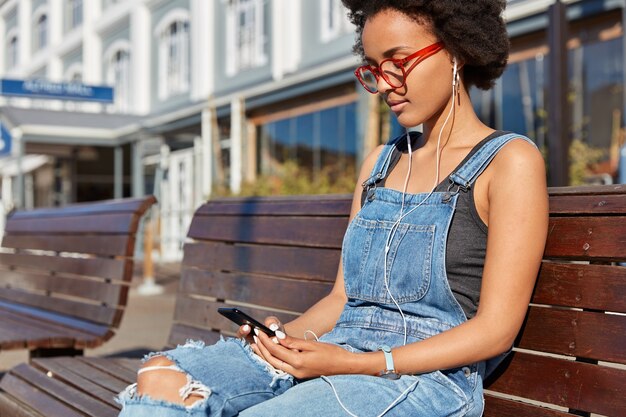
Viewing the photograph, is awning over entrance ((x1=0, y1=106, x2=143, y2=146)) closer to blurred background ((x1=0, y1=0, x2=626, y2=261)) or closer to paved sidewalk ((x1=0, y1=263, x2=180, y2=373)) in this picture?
blurred background ((x1=0, y1=0, x2=626, y2=261))

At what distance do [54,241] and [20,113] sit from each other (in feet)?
52.2

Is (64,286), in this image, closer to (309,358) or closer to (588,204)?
(309,358)

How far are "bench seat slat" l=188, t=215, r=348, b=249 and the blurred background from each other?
2.80 meters

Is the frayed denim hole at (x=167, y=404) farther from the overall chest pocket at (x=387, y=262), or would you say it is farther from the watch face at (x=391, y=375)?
the overall chest pocket at (x=387, y=262)

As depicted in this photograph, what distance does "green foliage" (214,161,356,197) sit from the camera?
1074cm

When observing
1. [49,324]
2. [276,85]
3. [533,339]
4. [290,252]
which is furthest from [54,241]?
[276,85]

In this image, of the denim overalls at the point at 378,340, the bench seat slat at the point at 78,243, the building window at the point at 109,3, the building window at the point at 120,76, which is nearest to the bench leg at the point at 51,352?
the bench seat slat at the point at 78,243

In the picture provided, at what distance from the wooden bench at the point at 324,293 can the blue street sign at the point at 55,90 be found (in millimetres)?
13162

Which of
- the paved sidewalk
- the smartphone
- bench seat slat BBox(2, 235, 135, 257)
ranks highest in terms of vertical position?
bench seat slat BBox(2, 235, 135, 257)

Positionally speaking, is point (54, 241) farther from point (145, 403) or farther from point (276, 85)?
point (276, 85)

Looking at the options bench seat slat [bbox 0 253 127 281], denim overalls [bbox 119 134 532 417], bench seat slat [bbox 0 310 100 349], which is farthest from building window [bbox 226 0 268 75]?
denim overalls [bbox 119 134 532 417]

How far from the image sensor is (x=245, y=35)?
17219mm

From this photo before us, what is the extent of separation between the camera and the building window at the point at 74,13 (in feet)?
89.0

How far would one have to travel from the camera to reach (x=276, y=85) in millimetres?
15031
